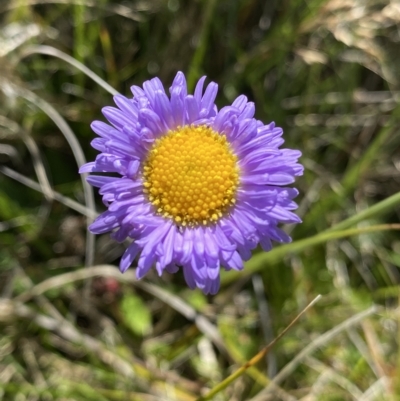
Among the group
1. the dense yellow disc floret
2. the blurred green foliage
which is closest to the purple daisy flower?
the dense yellow disc floret

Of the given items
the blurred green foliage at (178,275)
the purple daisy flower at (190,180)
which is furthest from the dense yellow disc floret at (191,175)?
the blurred green foliage at (178,275)

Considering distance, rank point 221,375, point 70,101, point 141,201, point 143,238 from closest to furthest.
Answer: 1. point 143,238
2. point 141,201
3. point 221,375
4. point 70,101

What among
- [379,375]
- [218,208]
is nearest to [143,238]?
[218,208]

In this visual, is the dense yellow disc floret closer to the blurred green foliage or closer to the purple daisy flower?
the purple daisy flower

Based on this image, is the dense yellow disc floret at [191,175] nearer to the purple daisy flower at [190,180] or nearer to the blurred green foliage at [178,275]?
the purple daisy flower at [190,180]

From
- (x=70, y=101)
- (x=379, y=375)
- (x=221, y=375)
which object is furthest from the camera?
(x=70, y=101)

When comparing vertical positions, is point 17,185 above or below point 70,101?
below

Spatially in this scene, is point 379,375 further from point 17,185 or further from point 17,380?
point 17,185
